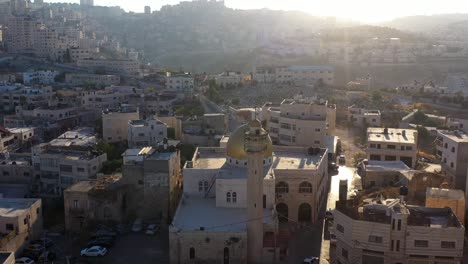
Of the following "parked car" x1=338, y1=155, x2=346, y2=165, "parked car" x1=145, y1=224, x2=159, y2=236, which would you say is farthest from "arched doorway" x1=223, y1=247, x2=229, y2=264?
"parked car" x1=338, y1=155, x2=346, y2=165

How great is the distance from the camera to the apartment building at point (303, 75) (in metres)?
66.6

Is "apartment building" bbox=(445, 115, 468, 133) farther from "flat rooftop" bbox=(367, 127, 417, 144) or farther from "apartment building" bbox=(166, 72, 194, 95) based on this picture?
"apartment building" bbox=(166, 72, 194, 95)

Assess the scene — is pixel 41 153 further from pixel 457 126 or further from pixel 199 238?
pixel 457 126

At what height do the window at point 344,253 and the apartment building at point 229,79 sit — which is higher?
the apartment building at point 229,79

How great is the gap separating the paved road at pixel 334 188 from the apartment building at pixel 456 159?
4.77 metres

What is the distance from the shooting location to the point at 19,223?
2320 cm

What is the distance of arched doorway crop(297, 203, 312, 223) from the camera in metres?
25.5

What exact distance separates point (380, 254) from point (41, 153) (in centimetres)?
1977

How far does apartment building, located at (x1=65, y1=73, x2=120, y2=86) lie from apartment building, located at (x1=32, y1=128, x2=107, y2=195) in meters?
32.9

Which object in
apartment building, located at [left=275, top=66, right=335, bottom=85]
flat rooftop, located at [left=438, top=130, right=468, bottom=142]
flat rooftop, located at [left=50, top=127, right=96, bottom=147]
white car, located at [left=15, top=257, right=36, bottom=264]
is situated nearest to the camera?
white car, located at [left=15, top=257, right=36, bottom=264]

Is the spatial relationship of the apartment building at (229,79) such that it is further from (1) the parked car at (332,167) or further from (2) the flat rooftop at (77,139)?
(1) the parked car at (332,167)

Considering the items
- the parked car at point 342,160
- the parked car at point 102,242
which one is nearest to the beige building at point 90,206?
the parked car at point 102,242

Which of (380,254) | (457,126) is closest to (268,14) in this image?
(457,126)

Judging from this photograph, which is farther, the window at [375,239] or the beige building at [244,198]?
the beige building at [244,198]
